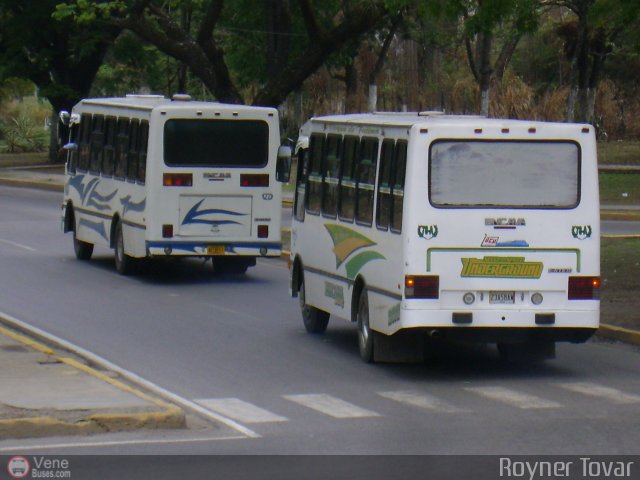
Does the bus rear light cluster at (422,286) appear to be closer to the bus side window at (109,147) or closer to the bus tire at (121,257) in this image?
the bus tire at (121,257)

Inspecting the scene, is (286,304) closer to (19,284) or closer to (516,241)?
(19,284)

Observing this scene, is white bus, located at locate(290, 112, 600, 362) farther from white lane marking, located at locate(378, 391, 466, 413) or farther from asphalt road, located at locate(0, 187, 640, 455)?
white lane marking, located at locate(378, 391, 466, 413)

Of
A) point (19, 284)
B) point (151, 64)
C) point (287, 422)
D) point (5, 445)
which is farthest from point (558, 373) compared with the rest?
point (151, 64)

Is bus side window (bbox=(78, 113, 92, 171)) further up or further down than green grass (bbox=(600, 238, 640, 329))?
further up

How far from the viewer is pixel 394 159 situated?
1405 centimetres

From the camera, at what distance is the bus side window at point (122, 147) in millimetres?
23594

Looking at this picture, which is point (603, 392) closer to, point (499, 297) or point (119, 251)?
point (499, 297)

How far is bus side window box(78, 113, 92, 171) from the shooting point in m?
25.7

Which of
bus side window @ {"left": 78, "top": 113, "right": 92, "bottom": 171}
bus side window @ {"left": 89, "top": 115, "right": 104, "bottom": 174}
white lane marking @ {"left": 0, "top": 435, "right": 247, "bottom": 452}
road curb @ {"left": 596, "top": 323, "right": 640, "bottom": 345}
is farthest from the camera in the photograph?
bus side window @ {"left": 78, "top": 113, "right": 92, "bottom": 171}

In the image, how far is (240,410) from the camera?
1182 centimetres

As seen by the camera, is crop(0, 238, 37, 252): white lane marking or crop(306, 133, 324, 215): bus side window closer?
crop(306, 133, 324, 215): bus side window

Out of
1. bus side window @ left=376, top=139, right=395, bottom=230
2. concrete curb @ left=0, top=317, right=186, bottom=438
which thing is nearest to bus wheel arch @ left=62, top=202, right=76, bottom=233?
bus side window @ left=376, top=139, right=395, bottom=230

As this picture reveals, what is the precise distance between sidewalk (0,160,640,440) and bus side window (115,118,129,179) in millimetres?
8851
